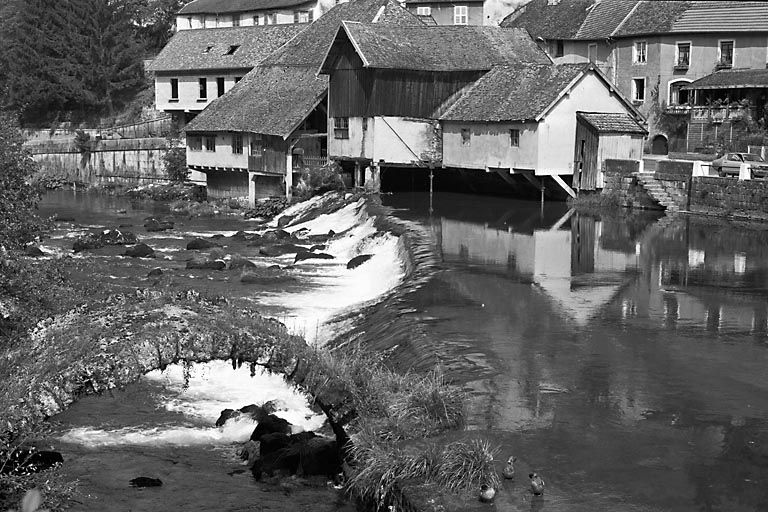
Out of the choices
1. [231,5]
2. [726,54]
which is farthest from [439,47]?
[231,5]

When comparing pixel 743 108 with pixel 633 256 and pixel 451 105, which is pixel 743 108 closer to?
pixel 451 105

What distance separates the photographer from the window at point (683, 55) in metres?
59.1

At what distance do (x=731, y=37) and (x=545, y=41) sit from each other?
1308cm

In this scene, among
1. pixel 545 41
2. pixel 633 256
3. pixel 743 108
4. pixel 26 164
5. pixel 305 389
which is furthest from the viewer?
pixel 545 41

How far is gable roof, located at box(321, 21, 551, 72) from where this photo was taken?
47.4m

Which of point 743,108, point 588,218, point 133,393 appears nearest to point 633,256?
point 588,218

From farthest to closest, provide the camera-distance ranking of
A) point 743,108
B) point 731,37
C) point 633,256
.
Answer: point 731,37, point 743,108, point 633,256

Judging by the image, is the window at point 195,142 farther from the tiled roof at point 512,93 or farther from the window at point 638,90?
the window at point 638,90

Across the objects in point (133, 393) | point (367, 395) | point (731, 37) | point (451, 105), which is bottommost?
point (133, 393)

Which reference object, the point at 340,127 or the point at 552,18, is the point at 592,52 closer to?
the point at 552,18

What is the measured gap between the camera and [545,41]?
6712 cm

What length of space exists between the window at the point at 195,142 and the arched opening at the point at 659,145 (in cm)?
2595

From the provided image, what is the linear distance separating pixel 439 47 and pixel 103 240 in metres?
18.2

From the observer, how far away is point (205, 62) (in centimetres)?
6762
